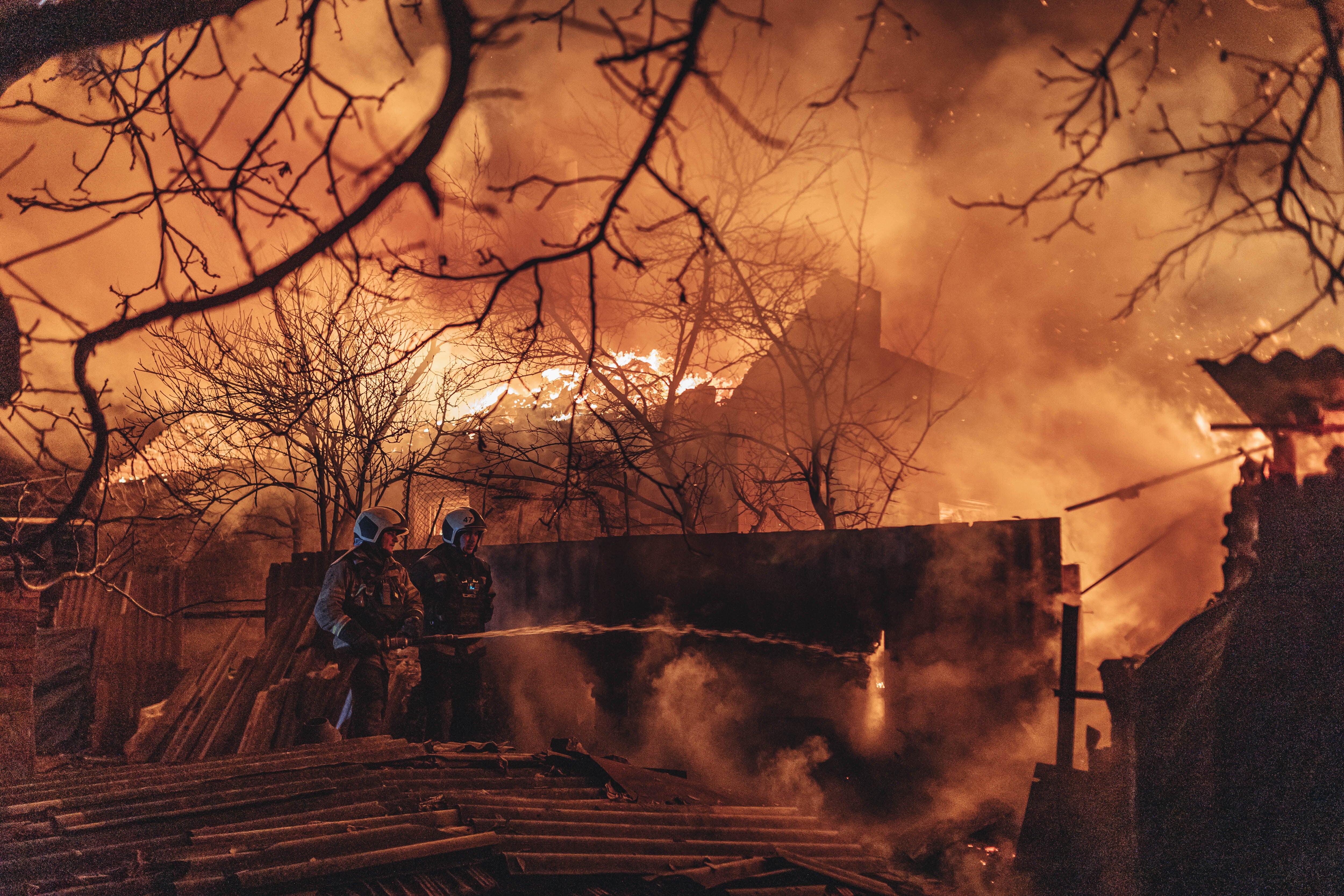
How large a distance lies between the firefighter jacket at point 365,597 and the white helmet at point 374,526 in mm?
65

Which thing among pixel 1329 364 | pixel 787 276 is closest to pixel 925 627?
pixel 1329 364

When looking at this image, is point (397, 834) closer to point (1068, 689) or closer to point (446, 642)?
point (1068, 689)

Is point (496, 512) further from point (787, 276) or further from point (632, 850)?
point (632, 850)

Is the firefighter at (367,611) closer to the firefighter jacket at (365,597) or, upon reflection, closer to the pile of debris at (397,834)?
the firefighter jacket at (365,597)

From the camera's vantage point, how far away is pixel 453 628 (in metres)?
8.26

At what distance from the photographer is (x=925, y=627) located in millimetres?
6629

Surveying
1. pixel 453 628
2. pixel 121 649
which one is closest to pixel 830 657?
pixel 453 628

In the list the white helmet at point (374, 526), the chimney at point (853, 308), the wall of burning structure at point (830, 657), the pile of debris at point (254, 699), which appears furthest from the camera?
the chimney at point (853, 308)

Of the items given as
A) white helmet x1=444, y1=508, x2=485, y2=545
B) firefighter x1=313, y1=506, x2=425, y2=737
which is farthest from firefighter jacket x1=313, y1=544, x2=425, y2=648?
white helmet x1=444, y1=508, x2=485, y2=545

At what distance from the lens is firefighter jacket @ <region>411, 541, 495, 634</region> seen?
8219mm

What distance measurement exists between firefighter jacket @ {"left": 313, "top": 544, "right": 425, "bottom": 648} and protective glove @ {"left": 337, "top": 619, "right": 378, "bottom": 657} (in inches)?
0.9

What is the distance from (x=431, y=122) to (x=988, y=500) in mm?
12852

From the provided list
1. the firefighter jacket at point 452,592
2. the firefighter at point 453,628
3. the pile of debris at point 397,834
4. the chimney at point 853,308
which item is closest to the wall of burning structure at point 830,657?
the firefighter at point 453,628

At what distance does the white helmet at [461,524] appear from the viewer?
830 centimetres
